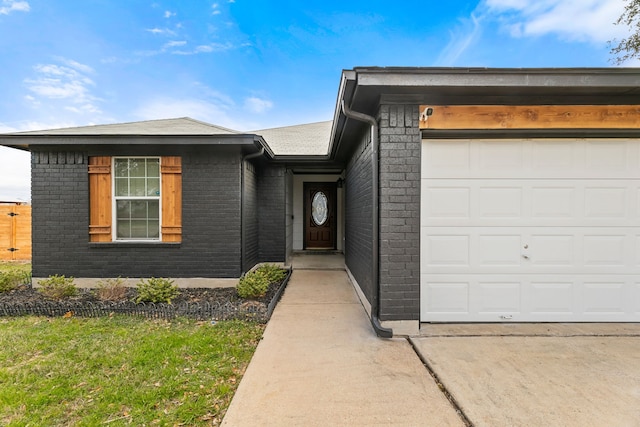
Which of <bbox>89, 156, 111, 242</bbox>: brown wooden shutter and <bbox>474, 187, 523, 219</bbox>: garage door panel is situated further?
<bbox>89, 156, 111, 242</bbox>: brown wooden shutter

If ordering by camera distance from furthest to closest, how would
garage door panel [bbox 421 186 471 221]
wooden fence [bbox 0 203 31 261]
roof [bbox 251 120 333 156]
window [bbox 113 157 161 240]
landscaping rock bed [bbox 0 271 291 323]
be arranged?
wooden fence [bbox 0 203 31 261], roof [bbox 251 120 333 156], window [bbox 113 157 161 240], landscaping rock bed [bbox 0 271 291 323], garage door panel [bbox 421 186 471 221]

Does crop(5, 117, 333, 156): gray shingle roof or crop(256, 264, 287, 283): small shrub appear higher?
crop(5, 117, 333, 156): gray shingle roof

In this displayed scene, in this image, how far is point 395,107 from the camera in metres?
3.51

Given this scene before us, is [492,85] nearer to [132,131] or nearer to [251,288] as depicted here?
[251,288]

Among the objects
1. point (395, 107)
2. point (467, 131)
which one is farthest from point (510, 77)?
point (395, 107)

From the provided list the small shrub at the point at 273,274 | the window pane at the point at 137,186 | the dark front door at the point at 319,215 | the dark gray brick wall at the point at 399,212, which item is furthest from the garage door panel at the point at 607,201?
the dark front door at the point at 319,215

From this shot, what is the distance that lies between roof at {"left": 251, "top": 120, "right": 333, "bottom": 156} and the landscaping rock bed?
4.06 m

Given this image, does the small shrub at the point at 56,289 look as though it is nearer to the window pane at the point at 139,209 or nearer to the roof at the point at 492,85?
the window pane at the point at 139,209

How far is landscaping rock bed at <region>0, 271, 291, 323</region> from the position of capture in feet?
13.6

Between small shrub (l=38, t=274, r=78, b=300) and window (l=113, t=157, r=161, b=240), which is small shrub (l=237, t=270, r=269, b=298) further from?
small shrub (l=38, t=274, r=78, b=300)

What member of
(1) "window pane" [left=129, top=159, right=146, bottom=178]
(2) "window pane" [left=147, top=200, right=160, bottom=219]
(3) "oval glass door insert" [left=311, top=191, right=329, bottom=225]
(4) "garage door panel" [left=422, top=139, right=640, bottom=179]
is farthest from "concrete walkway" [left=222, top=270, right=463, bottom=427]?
(3) "oval glass door insert" [left=311, top=191, right=329, bottom=225]

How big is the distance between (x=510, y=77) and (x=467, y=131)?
2.20 ft

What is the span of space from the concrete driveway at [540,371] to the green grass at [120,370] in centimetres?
197

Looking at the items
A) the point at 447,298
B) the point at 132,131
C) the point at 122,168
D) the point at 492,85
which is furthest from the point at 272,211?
the point at 492,85
